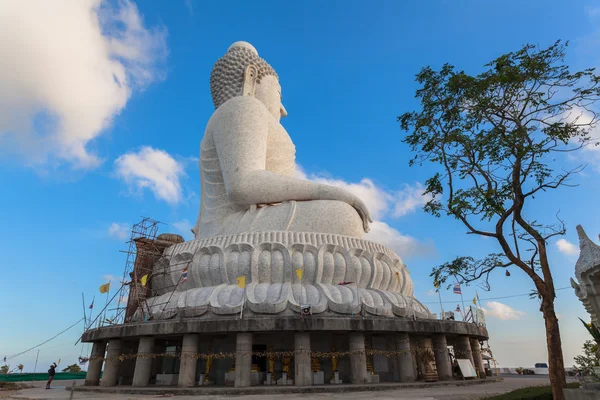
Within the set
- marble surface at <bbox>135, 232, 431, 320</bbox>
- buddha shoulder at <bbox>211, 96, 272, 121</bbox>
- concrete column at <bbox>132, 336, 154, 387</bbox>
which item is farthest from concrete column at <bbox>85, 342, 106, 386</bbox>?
buddha shoulder at <bbox>211, 96, 272, 121</bbox>

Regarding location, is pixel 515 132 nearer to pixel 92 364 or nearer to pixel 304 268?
pixel 304 268

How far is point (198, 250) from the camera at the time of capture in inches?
571

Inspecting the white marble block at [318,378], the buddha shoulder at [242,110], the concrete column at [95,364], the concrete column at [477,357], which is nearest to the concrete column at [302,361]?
the white marble block at [318,378]

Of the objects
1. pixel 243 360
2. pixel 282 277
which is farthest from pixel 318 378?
pixel 282 277

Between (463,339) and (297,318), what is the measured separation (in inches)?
294

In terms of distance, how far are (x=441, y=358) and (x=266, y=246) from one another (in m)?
7.00

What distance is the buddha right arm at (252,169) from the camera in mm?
16000

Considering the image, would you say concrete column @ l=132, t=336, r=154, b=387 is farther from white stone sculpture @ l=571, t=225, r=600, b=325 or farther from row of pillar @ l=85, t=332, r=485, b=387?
white stone sculpture @ l=571, t=225, r=600, b=325

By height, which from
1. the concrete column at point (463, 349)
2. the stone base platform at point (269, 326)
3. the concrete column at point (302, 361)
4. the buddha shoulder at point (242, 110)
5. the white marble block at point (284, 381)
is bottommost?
the white marble block at point (284, 381)

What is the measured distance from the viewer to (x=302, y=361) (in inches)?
448

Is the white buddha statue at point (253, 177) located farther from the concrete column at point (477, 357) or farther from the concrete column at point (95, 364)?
the concrete column at point (477, 357)

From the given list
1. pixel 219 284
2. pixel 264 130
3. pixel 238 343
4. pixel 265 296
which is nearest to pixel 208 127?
pixel 264 130

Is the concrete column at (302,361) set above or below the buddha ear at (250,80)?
below

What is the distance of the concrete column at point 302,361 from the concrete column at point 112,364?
605 cm
